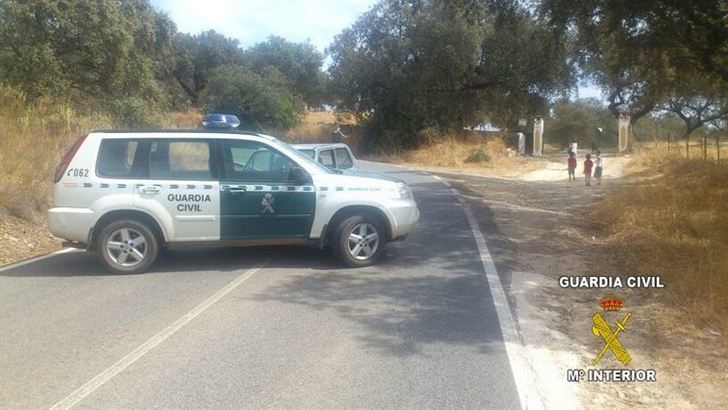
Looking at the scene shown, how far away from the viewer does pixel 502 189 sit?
2130cm

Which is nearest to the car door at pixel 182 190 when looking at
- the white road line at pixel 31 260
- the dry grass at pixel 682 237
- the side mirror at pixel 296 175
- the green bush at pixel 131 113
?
the side mirror at pixel 296 175

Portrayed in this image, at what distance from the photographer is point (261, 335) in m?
6.01

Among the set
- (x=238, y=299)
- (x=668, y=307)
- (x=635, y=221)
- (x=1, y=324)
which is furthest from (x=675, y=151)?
(x=1, y=324)

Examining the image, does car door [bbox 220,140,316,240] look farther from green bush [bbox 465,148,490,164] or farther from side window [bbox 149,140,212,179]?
green bush [bbox 465,148,490,164]

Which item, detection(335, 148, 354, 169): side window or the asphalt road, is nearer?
the asphalt road

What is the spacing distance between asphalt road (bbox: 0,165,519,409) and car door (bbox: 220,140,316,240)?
53cm

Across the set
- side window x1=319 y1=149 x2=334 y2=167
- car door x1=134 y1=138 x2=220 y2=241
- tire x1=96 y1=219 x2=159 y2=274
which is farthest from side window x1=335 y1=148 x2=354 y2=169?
tire x1=96 y1=219 x2=159 y2=274

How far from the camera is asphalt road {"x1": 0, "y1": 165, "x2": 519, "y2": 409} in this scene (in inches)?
189

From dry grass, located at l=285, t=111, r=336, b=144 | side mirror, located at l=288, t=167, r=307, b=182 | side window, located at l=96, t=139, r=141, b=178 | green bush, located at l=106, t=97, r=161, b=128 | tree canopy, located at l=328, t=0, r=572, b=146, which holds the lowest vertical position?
side mirror, located at l=288, t=167, r=307, b=182

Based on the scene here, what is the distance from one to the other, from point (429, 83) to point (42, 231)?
28.3 meters

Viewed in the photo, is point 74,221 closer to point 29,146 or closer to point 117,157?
point 117,157

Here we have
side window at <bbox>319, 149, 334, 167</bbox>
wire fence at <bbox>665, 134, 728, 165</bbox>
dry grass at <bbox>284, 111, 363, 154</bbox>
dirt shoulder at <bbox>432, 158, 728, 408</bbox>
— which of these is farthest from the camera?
dry grass at <bbox>284, 111, 363, 154</bbox>

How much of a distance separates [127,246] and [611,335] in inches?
222

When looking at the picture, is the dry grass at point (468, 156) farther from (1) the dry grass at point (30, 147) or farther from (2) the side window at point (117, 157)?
(2) the side window at point (117, 157)
